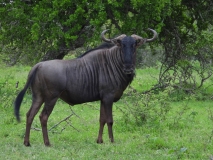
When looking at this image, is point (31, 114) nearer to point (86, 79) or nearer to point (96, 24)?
point (86, 79)

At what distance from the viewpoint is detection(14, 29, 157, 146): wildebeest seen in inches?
346

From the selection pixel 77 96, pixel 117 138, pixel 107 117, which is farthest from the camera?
pixel 117 138

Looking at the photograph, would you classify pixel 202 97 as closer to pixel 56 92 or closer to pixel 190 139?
pixel 190 139

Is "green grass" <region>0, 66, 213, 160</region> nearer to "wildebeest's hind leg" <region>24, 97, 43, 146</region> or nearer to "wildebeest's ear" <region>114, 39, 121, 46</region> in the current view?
"wildebeest's hind leg" <region>24, 97, 43, 146</region>

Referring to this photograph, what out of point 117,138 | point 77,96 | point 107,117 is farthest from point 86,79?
point 117,138

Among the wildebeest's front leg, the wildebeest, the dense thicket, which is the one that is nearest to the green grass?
the wildebeest's front leg

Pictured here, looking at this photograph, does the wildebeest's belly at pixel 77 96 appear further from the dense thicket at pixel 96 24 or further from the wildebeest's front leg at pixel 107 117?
the dense thicket at pixel 96 24

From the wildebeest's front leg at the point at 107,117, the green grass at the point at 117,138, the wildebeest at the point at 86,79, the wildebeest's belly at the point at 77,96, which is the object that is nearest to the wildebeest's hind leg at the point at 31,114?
the wildebeest at the point at 86,79

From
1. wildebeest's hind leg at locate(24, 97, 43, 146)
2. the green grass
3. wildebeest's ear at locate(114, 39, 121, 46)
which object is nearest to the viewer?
the green grass

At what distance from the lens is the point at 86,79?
9.12m

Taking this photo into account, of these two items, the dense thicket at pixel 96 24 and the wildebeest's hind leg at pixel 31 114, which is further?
the dense thicket at pixel 96 24

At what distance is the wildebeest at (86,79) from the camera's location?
346 inches

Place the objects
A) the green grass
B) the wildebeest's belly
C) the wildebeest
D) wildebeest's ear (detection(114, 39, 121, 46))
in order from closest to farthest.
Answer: the green grass → the wildebeest → the wildebeest's belly → wildebeest's ear (detection(114, 39, 121, 46))

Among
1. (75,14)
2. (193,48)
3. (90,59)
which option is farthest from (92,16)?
(90,59)
